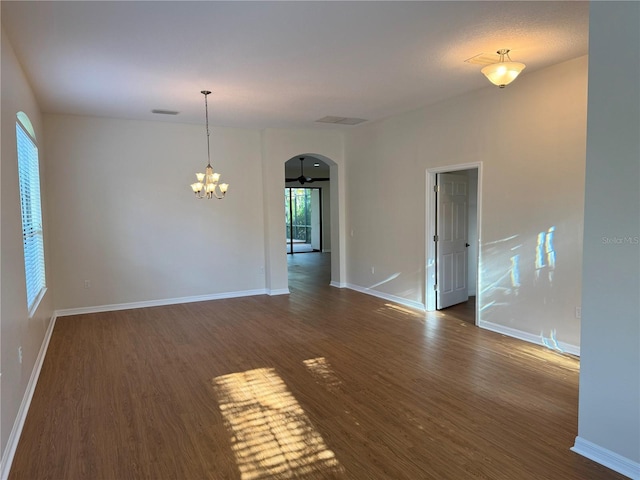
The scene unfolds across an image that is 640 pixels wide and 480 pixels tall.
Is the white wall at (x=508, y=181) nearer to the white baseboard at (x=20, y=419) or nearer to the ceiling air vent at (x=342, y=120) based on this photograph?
the ceiling air vent at (x=342, y=120)

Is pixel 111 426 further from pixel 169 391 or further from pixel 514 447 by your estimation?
pixel 514 447

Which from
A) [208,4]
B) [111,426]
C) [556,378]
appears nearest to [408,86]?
[208,4]

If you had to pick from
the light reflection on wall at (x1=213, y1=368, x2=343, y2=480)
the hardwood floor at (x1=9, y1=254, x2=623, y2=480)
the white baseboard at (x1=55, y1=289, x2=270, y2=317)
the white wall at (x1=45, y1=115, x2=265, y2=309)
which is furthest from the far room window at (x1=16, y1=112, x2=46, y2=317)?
the light reflection on wall at (x1=213, y1=368, x2=343, y2=480)

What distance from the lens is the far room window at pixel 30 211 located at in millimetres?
3902

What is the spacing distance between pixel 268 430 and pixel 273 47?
3055mm

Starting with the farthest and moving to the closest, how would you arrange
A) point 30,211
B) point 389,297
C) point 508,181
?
point 389,297, point 508,181, point 30,211

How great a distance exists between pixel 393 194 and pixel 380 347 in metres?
2.88

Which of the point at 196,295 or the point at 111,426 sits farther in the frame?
the point at 196,295

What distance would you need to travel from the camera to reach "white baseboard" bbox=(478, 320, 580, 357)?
4212mm

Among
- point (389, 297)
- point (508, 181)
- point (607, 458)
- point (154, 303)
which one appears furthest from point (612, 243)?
point (154, 303)

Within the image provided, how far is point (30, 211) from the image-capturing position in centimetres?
443

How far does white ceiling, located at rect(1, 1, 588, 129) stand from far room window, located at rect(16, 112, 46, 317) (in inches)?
25.0

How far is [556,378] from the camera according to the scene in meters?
3.61

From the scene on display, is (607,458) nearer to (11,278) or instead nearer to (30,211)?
(11,278)
